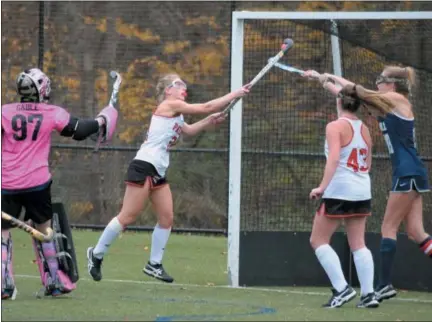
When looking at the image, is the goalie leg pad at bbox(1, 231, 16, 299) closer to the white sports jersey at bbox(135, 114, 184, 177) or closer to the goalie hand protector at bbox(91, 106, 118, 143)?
the goalie hand protector at bbox(91, 106, 118, 143)

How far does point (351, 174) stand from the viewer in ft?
→ 33.3

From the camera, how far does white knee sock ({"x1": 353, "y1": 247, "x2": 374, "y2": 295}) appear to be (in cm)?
1016

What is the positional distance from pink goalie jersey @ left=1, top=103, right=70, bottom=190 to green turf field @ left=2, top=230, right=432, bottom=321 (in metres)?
0.97

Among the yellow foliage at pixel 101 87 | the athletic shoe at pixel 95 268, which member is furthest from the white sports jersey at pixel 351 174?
the yellow foliage at pixel 101 87

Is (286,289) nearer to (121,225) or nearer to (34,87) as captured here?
(121,225)

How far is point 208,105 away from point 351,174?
170 cm

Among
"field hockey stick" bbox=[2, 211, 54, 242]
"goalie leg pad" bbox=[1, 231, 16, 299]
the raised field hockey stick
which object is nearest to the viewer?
"field hockey stick" bbox=[2, 211, 54, 242]

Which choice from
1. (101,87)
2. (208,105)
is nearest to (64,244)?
(208,105)

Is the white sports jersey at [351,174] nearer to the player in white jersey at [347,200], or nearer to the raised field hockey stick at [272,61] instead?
the player in white jersey at [347,200]

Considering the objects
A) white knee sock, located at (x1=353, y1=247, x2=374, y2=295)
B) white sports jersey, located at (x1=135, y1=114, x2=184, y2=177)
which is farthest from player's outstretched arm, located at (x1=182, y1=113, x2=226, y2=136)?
white knee sock, located at (x1=353, y1=247, x2=374, y2=295)

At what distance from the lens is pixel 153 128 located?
1162cm

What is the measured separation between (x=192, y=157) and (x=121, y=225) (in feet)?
21.4

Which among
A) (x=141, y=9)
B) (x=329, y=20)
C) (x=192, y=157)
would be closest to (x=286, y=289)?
(x=329, y=20)

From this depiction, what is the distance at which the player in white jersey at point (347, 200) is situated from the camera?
1011 centimetres
